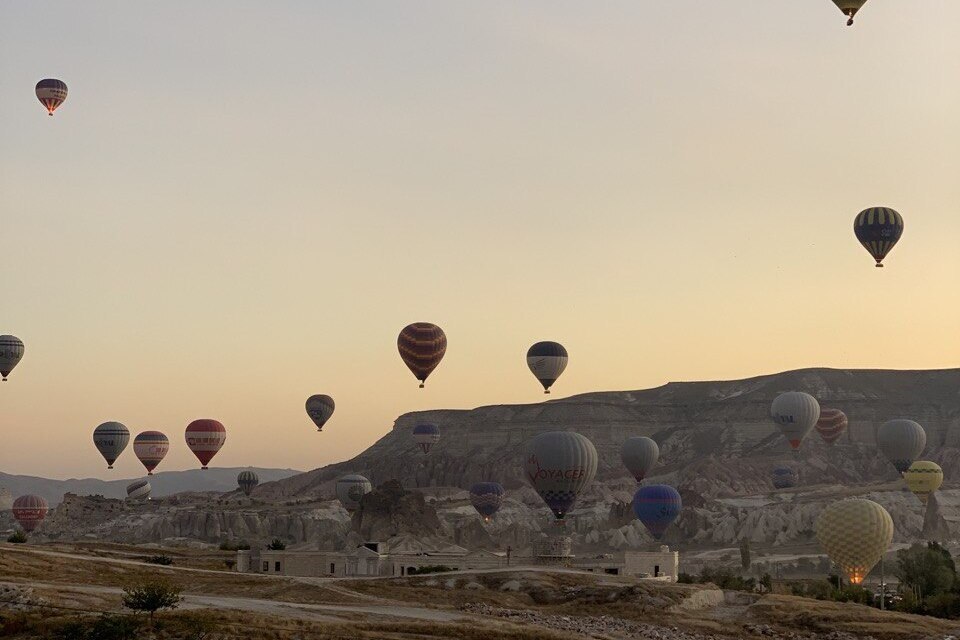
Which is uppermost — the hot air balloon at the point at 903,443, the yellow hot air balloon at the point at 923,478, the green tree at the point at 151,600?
the hot air balloon at the point at 903,443

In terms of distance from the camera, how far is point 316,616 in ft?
199

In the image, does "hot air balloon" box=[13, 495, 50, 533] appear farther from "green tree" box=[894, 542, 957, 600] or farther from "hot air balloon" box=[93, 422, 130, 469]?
"green tree" box=[894, 542, 957, 600]

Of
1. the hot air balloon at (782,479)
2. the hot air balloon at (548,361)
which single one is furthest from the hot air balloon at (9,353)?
the hot air balloon at (782,479)

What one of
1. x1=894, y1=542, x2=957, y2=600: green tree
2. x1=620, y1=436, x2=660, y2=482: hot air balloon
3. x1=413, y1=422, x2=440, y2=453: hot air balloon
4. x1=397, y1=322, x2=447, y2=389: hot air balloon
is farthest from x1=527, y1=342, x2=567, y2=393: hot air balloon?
x1=413, y1=422, x2=440, y2=453: hot air balloon

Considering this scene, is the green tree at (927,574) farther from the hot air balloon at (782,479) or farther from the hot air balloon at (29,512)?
the hot air balloon at (782,479)

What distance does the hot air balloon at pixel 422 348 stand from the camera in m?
122

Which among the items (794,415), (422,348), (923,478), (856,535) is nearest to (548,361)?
(422,348)

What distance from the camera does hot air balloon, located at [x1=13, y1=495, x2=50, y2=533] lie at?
146m

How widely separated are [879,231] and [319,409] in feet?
268

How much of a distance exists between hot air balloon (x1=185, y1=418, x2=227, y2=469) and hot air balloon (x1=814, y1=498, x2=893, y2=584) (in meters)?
78.8

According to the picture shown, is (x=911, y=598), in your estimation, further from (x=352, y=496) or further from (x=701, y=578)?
(x=352, y=496)

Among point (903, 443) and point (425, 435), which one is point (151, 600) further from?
point (425, 435)

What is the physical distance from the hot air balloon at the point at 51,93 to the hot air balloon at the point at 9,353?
27.8 metres

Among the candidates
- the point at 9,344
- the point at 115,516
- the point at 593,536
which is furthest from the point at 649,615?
the point at 115,516
